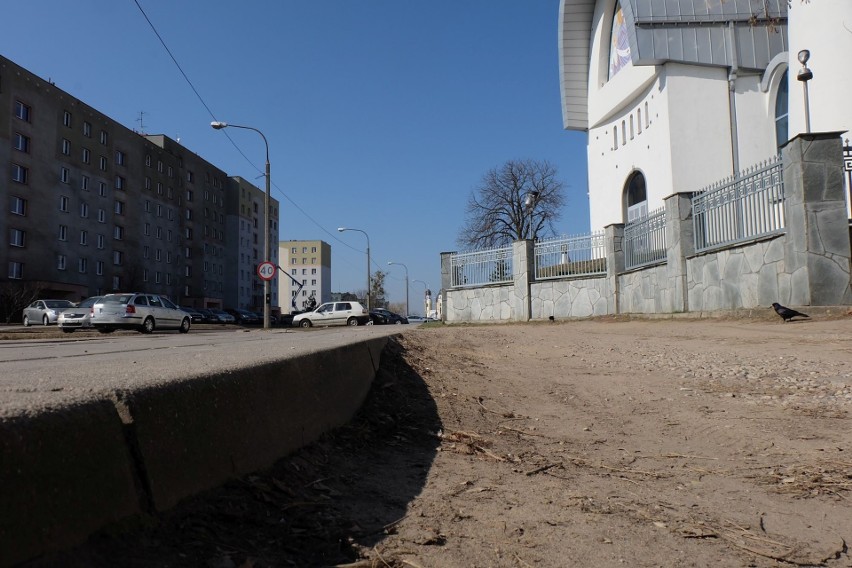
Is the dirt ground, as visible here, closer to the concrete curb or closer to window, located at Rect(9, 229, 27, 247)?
the concrete curb

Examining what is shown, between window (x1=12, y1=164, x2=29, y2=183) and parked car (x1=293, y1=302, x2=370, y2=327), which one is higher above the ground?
window (x1=12, y1=164, x2=29, y2=183)

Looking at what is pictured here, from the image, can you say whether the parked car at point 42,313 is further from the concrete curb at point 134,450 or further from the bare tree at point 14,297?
the concrete curb at point 134,450

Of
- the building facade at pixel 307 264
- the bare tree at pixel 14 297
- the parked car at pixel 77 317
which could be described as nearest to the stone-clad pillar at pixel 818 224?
the parked car at pixel 77 317

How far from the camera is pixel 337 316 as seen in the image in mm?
34906

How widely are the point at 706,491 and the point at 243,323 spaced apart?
5461 centimetres

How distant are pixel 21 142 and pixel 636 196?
43.3 metres

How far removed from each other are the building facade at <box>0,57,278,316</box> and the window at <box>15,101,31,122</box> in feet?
0.24

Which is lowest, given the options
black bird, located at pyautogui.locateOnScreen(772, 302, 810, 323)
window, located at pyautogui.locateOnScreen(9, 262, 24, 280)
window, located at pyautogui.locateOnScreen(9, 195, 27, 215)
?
black bird, located at pyautogui.locateOnScreen(772, 302, 810, 323)

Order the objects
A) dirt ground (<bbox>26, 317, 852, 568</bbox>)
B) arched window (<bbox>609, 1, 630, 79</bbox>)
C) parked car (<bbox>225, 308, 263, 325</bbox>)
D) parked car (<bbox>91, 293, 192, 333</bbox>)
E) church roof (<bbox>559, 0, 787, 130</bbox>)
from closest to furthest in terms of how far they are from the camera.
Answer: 1. dirt ground (<bbox>26, 317, 852, 568</bbox>)
2. parked car (<bbox>91, 293, 192, 333</bbox>)
3. church roof (<bbox>559, 0, 787, 130</bbox>)
4. arched window (<bbox>609, 1, 630, 79</bbox>)
5. parked car (<bbox>225, 308, 263, 325</bbox>)

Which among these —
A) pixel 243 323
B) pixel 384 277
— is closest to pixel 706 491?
pixel 243 323

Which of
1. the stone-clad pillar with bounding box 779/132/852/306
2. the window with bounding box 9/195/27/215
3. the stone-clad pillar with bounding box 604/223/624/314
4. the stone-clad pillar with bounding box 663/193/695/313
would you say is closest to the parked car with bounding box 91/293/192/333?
the stone-clad pillar with bounding box 604/223/624/314

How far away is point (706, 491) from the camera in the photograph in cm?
349

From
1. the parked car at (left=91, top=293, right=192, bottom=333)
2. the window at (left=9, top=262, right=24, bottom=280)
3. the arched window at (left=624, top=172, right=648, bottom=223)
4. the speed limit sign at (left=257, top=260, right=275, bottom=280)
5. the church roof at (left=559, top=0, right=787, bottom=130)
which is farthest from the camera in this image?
the window at (left=9, top=262, right=24, bottom=280)

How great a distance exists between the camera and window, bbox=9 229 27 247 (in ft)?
144
